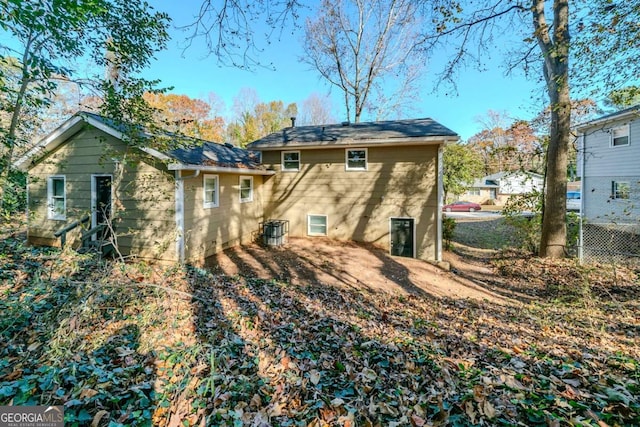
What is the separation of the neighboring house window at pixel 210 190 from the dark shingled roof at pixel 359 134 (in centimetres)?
290

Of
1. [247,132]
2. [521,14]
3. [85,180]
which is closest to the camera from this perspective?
[521,14]

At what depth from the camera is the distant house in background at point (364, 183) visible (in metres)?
9.67

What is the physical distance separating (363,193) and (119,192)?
803cm

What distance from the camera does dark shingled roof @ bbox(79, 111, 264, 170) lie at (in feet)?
24.2

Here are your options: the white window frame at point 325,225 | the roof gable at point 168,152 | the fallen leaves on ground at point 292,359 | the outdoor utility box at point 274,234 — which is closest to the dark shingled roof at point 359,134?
the roof gable at point 168,152

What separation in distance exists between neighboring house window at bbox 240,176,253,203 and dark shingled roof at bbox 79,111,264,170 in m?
0.57

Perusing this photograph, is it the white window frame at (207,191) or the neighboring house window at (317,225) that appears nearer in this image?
the white window frame at (207,191)

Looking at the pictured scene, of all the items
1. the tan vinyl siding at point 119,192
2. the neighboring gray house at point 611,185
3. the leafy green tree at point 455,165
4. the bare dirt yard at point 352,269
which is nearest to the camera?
the bare dirt yard at point 352,269

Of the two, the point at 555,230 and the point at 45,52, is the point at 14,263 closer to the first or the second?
the point at 45,52

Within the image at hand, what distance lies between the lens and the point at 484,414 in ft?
6.34

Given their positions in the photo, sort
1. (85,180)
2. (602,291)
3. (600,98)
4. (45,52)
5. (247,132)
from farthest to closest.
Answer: (247,132) < (85,180) < (600,98) < (602,291) < (45,52)

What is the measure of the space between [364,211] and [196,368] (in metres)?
8.63

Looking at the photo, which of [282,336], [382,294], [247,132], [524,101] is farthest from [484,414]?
[247,132]

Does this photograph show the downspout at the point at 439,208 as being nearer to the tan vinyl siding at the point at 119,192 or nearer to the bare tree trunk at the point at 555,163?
the bare tree trunk at the point at 555,163
